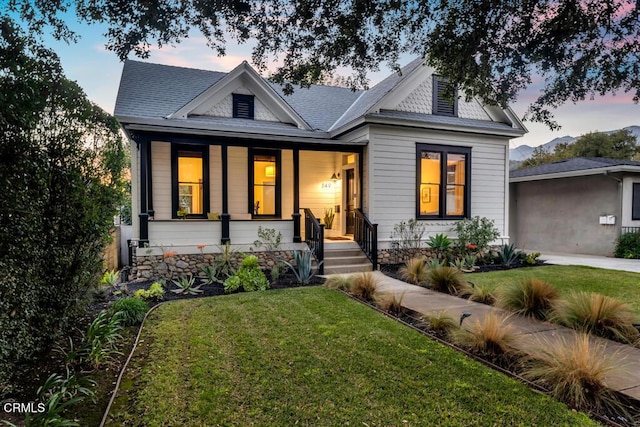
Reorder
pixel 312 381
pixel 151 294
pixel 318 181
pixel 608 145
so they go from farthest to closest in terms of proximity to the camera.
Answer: pixel 608 145 → pixel 318 181 → pixel 151 294 → pixel 312 381

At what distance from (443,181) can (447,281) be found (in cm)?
458

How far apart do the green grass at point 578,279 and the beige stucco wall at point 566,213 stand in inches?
178

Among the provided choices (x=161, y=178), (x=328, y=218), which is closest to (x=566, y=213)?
(x=328, y=218)

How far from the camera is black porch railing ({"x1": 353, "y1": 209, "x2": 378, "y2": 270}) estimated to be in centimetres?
932

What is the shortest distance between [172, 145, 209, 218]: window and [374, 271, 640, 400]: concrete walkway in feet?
18.1

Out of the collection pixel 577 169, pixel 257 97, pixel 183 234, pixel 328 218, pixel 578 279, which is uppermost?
pixel 257 97

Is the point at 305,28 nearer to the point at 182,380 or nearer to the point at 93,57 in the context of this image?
the point at 93,57

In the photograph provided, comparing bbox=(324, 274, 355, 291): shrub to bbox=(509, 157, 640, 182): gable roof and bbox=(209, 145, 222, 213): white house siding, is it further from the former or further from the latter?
bbox=(509, 157, 640, 182): gable roof

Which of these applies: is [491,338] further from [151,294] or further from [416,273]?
[151,294]

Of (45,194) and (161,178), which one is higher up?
(161,178)

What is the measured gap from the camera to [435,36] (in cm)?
550

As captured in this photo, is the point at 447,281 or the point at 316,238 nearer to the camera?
the point at 447,281

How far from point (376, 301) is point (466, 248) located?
5371 millimetres

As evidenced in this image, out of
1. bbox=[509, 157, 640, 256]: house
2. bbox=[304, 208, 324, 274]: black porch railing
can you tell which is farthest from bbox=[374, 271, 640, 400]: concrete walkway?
bbox=[509, 157, 640, 256]: house
